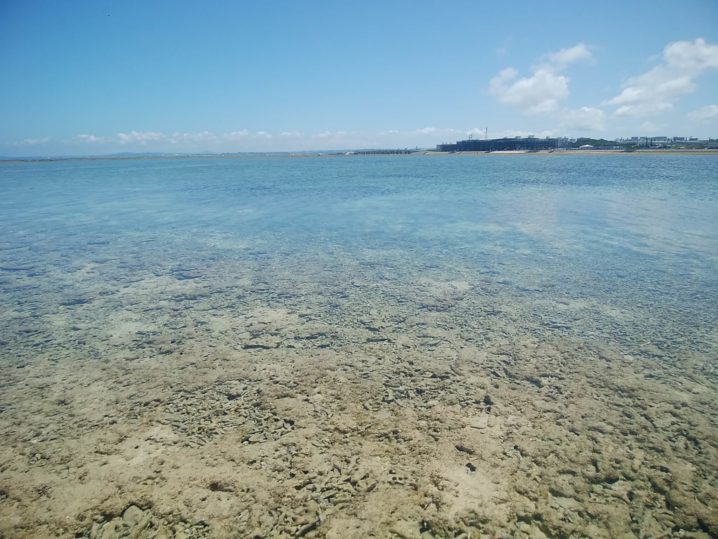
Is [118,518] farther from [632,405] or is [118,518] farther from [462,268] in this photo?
[462,268]

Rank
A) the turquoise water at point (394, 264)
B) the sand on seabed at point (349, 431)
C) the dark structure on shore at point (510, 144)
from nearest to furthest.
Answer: the sand on seabed at point (349, 431) → the turquoise water at point (394, 264) → the dark structure on shore at point (510, 144)

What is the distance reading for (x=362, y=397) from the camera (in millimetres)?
4332

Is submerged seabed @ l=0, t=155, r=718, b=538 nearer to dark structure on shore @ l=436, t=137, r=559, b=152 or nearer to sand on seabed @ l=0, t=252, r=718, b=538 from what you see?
sand on seabed @ l=0, t=252, r=718, b=538

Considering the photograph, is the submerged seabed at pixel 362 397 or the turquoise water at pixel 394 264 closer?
the submerged seabed at pixel 362 397

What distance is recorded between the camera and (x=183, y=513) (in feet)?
9.67

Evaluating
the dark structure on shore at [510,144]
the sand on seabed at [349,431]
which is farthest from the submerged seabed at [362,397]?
the dark structure on shore at [510,144]

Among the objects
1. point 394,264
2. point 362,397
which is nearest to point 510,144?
point 394,264

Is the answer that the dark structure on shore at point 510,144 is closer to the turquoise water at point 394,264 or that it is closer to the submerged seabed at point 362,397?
the turquoise water at point 394,264

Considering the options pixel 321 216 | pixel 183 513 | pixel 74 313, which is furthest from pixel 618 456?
pixel 321 216

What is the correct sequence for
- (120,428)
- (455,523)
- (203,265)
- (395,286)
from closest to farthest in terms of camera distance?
(455,523) → (120,428) → (395,286) → (203,265)

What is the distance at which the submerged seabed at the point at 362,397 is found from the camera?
2979 mm

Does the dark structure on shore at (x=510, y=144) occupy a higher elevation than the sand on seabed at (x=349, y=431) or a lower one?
higher

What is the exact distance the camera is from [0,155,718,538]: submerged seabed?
298 centimetres

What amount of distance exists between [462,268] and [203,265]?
707 cm
